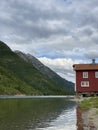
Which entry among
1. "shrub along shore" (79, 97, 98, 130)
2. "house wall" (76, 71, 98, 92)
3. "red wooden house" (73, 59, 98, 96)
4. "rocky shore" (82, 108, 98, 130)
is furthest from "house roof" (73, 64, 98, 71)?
"rocky shore" (82, 108, 98, 130)

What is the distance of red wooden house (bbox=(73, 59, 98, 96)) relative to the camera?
332 ft

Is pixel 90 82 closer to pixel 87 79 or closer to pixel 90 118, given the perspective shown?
pixel 87 79

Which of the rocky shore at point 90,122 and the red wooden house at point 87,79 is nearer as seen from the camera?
the rocky shore at point 90,122

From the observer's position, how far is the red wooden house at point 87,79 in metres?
101

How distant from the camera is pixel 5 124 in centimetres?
3778

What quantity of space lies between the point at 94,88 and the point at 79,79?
4.98 m

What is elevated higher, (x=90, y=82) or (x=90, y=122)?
(x=90, y=82)

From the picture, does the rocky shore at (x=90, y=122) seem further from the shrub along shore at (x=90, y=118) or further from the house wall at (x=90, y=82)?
the house wall at (x=90, y=82)

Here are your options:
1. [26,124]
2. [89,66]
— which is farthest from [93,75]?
[26,124]

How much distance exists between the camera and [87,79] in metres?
101

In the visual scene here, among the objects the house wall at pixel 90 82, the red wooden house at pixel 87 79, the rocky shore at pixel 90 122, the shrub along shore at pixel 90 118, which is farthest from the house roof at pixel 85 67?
the rocky shore at pixel 90 122

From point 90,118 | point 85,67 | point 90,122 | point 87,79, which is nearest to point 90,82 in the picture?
point 87,79

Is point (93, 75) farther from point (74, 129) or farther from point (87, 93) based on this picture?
point (74, 129)

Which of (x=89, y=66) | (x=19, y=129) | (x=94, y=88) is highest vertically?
(x=89, y=66)
